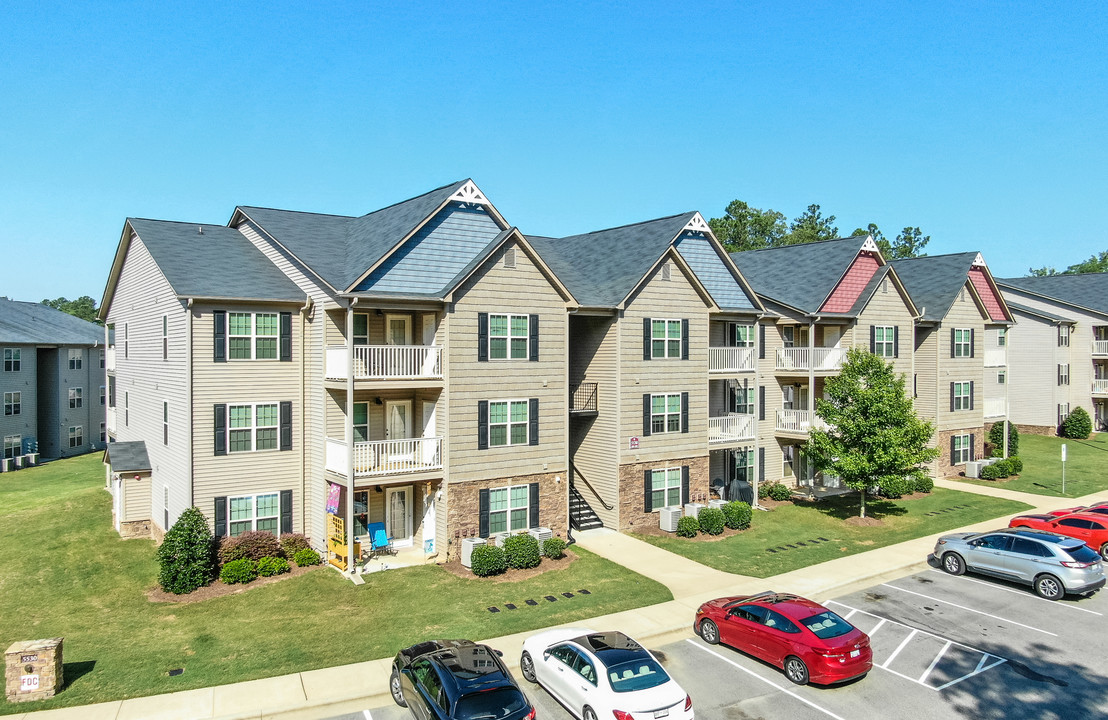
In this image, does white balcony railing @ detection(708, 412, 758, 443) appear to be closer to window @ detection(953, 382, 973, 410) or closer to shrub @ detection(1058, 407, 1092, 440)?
window @ detection(953, 382, 973, 410)

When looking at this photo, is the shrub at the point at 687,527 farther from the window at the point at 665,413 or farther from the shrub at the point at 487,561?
the shrub at the point at 487,561

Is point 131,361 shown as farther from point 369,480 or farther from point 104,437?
point 104,437

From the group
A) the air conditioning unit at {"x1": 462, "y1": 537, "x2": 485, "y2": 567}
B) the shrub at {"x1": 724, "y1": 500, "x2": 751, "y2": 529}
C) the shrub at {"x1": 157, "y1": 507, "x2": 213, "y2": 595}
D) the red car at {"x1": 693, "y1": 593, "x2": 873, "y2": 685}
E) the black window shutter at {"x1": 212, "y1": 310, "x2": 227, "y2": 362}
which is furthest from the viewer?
the shrub at {"x1": 724, "y1": 500, "x2": 751, "y2": 529}

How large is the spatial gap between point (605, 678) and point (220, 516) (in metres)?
15.7

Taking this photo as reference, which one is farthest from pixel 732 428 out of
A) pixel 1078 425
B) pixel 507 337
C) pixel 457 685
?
pixel 1078 425

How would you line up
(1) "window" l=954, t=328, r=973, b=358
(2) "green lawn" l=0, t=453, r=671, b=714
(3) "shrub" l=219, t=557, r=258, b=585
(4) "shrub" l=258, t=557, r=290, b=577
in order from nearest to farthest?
(2) "green lawn" l=0, t=453, r=671, b=714
(3) "shrub" l=219, t=557, r=258, b=585
(4) "shrub" l=258, t=557, r=290, b=577
(1) "window" l=954, t=328, r=973, b=358

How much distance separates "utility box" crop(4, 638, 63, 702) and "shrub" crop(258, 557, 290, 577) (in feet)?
24.9

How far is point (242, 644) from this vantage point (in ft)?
56.6

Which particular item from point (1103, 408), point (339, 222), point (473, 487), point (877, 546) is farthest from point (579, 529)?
point (1103, 408)

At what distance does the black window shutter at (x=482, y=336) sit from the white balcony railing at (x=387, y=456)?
3162mm

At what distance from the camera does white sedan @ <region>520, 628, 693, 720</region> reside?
12.8m

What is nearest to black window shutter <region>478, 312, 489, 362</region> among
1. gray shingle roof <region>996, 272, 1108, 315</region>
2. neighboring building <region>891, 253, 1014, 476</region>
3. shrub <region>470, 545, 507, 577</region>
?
shrub <region>470, 545, 507, 577</region>

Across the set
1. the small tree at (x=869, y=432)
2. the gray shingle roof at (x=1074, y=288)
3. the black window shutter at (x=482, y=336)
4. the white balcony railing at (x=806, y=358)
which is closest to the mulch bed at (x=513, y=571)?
the black window shutter at (x=482, y=336)

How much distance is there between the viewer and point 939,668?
53.1ft
